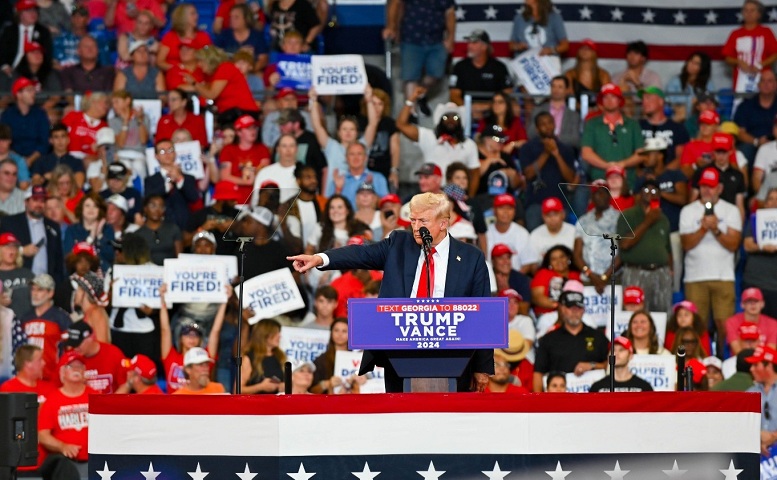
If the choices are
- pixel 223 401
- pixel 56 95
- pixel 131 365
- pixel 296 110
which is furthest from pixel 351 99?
pixel 223 401

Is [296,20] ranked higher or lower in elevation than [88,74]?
higher

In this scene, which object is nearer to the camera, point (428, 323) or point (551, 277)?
point (428, 323)

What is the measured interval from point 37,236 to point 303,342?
335cm

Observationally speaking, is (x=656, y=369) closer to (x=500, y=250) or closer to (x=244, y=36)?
(x=500, y=250)

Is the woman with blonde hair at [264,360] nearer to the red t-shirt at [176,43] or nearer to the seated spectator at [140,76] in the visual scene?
the seated spectator at [140,76]

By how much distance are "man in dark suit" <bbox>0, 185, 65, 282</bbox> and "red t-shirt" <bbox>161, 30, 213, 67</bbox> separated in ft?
8.40

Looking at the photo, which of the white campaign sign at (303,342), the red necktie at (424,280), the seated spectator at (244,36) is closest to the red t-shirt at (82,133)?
the seated spectator at (244,36)

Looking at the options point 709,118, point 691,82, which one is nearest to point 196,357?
point 709,118

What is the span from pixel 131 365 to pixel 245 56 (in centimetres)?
502

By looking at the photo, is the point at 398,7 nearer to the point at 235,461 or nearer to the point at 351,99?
the point at 351,99

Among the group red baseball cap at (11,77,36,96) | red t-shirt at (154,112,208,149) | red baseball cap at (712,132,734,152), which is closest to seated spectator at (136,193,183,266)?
red t-shirt at (154,112,208,149)

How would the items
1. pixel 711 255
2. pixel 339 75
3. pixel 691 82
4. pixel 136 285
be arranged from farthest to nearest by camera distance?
pixel 691 82 < pixel 339 75 < pixel 711 255 < pixel 136 285

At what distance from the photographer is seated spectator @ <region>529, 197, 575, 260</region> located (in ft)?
49.8

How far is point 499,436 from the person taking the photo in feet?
25.2
